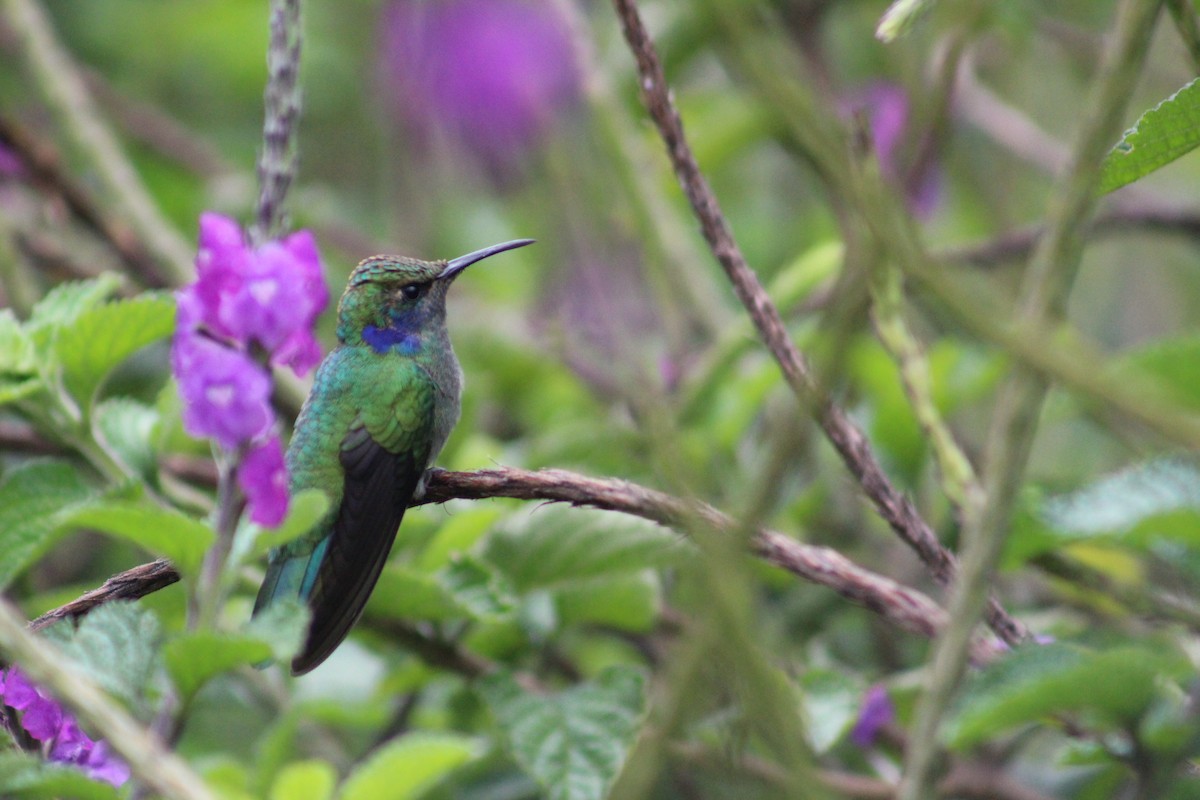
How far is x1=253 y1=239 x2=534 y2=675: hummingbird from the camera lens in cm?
158

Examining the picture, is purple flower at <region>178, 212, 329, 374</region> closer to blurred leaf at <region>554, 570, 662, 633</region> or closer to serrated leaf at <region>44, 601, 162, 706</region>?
serrated leaf at <region>44, 601, 162, 706</region>

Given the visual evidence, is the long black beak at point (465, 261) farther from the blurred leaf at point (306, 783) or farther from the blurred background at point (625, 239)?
the blurred leaf at point (306, 783)

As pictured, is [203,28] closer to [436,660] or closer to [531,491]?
[436,660]

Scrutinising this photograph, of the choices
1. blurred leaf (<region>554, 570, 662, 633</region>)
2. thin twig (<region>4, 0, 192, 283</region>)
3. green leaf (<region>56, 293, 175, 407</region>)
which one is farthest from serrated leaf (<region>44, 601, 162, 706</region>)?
thin twig (<region>4, 0, 192, 283</region>)

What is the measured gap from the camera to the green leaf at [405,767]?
1.50m

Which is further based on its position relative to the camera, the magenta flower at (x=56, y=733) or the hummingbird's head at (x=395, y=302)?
the hummingbird's head at (x=395, y=302)

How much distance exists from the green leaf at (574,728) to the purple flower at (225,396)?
0.73 metres

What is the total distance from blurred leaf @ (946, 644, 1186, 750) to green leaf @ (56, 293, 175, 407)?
903mm

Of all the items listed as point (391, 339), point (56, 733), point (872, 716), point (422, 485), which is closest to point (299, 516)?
point (56, 733)

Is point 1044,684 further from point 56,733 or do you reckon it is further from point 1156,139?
point 56,733

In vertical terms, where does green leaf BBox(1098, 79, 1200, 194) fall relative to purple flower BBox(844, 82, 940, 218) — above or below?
below

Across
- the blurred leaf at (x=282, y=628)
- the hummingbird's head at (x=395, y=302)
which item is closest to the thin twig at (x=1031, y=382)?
the blurred leaf at (x=282, y=628)

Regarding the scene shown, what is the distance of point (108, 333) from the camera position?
4.61ft

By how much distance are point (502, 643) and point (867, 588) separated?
0.78m
